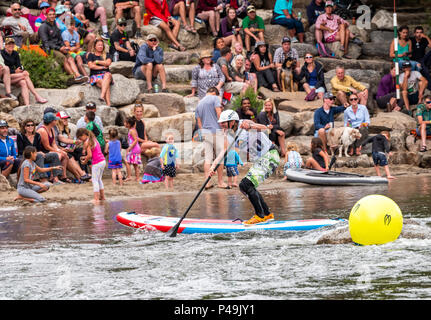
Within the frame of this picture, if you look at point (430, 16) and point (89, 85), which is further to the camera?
point (430, 16)

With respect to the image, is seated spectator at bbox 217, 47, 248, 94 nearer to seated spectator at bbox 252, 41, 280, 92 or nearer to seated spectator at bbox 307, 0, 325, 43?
seated spectator at bbox 252, 41, 280, 92

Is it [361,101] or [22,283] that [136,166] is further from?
[22,283]

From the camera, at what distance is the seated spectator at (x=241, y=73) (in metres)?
20.0

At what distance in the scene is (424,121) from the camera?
18.8 meters

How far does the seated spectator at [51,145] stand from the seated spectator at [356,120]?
6752 millimetres

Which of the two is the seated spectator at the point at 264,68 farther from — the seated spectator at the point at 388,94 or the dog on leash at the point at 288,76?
the seated spectator at the point at 388,94

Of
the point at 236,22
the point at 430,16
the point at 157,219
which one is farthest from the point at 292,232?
the point at 430,16

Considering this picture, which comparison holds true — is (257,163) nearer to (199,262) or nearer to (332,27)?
(199,262)

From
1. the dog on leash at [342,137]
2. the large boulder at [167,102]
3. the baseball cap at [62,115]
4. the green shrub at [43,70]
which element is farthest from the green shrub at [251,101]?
the baseball cap at [62,115]

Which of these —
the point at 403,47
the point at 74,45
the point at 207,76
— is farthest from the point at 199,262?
the point at 403,47

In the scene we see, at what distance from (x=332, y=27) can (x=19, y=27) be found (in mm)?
8792

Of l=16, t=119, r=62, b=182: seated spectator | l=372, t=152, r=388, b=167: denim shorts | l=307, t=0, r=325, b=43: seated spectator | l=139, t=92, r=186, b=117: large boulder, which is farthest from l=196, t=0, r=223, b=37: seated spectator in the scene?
l=16, t=119, r=62, b=182: seated spectator

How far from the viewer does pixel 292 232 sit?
10422mm

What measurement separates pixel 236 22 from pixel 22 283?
1498cm
